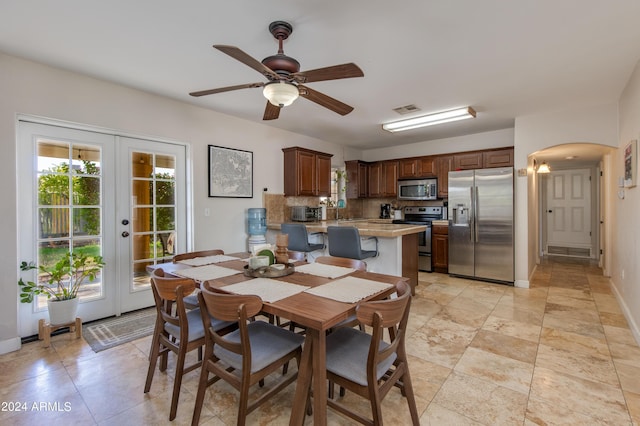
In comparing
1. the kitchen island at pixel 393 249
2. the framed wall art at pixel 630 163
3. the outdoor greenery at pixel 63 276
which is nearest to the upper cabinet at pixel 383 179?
the kitchen island at pixel 393 249

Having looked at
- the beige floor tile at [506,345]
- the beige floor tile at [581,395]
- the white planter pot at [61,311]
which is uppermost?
the white planter pot at [61,311]

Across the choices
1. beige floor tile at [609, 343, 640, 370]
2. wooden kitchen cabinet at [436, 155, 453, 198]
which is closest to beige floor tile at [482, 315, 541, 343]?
beige floor tile at [609, 343, 640, 370]

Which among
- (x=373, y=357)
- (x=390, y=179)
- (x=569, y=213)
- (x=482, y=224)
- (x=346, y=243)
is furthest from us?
(x=569, y=213)

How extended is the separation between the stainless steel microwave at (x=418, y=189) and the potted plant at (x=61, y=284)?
501 centimetres

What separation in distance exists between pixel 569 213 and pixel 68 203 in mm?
9233

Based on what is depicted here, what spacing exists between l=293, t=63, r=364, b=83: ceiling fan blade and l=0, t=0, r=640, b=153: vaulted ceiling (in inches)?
16.9

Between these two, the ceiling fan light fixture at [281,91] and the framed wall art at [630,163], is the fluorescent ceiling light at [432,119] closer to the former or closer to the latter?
the framed wall art at [630,163]

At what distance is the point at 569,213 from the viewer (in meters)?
6.95

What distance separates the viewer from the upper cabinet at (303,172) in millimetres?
4891

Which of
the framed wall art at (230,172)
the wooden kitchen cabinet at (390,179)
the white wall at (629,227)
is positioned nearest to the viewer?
the white wall at (629,227)

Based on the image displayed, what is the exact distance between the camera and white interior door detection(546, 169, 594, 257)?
6.72m

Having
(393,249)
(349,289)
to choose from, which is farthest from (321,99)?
(393,249)

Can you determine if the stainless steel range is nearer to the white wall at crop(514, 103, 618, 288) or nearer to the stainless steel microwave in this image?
the stainless steel microwave

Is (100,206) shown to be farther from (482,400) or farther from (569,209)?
(569,209)
